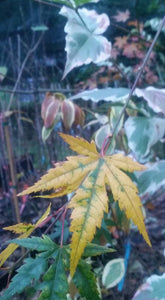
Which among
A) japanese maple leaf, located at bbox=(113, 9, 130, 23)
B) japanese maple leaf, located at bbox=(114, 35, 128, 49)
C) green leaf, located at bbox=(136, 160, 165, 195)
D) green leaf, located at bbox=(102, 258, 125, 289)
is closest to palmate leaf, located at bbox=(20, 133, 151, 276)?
green leaf, located at bbox=(136, 160, 165, 195)

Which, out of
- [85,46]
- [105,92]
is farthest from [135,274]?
[85,46]

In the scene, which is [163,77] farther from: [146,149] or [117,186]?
[117,186]

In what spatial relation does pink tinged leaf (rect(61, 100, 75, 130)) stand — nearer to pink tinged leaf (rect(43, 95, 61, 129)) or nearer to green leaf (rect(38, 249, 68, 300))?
pink tinged leaf (rect(43, 95, 61, 129))

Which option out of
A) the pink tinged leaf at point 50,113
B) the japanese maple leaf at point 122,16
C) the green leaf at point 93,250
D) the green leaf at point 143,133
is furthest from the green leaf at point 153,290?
the japanese maple leaf at point 122,16

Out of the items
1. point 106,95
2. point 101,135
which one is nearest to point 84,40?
point 106,95

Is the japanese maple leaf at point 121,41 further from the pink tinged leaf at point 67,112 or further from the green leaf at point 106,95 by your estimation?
the green leaf at point 106,95
